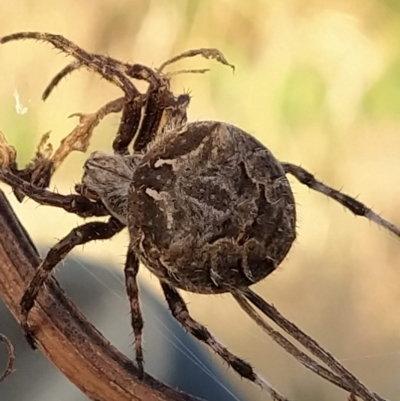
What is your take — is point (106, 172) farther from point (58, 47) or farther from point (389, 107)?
point (389, 107)

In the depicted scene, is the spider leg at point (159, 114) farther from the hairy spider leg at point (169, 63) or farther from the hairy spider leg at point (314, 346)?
the hairy spider leg at point (314, 346)

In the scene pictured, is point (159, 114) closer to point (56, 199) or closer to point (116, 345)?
point (56, 199)

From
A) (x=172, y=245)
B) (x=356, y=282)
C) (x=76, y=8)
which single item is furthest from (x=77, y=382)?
(x=76, y=8)

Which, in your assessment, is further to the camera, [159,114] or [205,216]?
[159,114]

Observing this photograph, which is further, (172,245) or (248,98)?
(248,98)

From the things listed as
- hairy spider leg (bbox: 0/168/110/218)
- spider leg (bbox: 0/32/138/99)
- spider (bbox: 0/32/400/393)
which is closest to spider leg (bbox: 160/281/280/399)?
spider (bbox: 0/32/400/393)

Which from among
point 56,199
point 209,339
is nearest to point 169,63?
point 56,199
